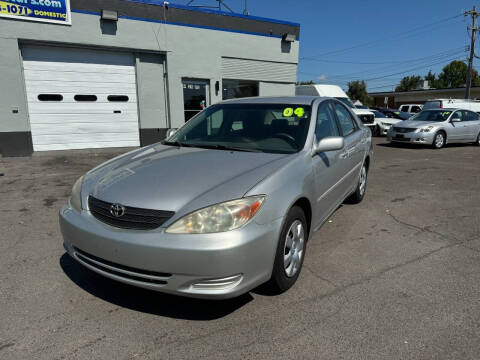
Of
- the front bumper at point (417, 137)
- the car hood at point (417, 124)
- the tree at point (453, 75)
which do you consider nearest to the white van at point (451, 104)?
the car hood at point (417, 124)

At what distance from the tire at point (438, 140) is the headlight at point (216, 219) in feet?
42.1

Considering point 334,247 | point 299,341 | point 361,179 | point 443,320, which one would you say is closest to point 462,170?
point 361,179

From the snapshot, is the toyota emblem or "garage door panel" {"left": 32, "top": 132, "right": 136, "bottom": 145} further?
"garage door panel" {"left": 32, "top": 132, "right": 136, "bottom": 145}

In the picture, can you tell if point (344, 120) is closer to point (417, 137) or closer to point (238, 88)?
point (417, 137)

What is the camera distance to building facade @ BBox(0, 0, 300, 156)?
34.2ft

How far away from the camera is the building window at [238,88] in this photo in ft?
46.1

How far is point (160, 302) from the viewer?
9.23 ft

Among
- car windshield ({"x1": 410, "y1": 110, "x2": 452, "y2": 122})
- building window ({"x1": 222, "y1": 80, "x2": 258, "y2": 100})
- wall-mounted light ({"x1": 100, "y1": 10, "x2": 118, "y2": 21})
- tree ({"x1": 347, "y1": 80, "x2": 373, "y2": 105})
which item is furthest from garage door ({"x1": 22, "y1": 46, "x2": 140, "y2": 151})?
tree ({"x1": 347, "y1": 80, "x2": 373, "y2": 105})

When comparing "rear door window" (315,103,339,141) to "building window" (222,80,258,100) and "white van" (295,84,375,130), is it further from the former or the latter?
"white van" (295,84,375,130)

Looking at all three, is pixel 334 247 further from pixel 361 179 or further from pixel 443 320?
pixel 361 179

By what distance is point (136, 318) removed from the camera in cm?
262

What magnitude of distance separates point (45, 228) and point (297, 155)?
3357 millimetres

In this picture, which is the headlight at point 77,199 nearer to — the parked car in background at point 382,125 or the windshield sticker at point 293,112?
the windshield sticker at point 293,112

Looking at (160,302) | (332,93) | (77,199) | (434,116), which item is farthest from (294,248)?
(332,93)
